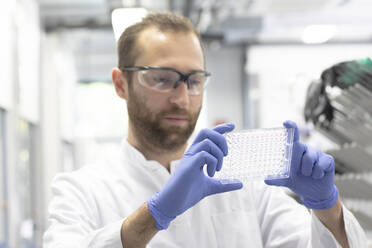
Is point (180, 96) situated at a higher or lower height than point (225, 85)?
higher

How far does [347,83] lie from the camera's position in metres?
2.54

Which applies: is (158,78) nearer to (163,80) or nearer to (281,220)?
(163,80)

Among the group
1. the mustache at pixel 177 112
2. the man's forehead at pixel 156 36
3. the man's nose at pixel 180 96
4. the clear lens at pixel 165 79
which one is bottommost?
the mustache at pixel 177 112

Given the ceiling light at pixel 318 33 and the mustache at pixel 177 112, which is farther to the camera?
the ceiling light at pixel 318 33

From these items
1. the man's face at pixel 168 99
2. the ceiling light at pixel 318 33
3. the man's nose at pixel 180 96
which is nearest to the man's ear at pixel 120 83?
the man's face at pixel 168 99

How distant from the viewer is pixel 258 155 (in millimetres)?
1159

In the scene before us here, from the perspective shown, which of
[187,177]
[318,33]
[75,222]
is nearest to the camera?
[187,177]

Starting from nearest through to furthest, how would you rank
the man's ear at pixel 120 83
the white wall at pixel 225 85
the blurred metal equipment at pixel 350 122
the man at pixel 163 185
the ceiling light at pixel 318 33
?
the man at pixel 163 185 → the man's ear at pixel 120 83 → the blurred metal equipment at pixel 350 122 → the ceiling light at pixel 318 33 → the white wall at pixel 225 85

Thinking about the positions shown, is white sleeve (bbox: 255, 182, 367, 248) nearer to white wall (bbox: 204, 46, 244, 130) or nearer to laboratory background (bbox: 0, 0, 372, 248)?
laboratory background (bbox: 0, 0, 372, 248)

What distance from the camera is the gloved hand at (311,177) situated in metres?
1.17

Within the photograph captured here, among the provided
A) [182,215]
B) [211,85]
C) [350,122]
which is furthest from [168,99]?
[211,85]

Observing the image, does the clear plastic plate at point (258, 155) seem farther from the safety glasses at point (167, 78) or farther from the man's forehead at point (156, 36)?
the man's forehead at point (156, 36)

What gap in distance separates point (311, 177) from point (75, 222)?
0.63 metres

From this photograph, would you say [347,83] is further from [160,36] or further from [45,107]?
[45,107]
